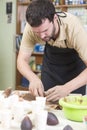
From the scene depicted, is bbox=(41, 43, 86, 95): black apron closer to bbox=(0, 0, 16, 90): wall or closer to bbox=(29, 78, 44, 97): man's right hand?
bbox=(29, 78, 44, 97): man's right hand

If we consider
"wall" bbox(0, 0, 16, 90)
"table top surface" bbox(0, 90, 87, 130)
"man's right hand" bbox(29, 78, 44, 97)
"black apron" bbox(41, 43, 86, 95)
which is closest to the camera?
"table top surface" bbox(0, 90, 87, 130)

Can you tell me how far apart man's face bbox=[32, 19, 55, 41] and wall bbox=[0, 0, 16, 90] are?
94.6 inches

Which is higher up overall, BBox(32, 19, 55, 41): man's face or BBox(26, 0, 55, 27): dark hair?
BBox(26, 0, 55, 27): dark hair

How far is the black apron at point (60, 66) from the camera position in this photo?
201 cm

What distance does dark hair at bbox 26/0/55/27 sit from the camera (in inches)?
59.3

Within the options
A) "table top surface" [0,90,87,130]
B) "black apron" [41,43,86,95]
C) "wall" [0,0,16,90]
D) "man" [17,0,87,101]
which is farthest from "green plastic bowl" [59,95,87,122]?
"wall" [0,0,16,90]

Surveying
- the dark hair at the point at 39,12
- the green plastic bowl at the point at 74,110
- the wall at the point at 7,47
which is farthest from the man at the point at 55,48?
the wall at the point at 7,47

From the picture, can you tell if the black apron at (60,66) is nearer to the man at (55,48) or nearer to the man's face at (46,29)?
the man at (55,48)

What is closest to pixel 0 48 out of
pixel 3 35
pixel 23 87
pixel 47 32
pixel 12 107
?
pixel 3 35

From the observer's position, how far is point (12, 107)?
1.29 metres

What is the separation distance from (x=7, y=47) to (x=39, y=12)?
8.54 feet

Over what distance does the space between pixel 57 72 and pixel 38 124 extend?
2.95ft

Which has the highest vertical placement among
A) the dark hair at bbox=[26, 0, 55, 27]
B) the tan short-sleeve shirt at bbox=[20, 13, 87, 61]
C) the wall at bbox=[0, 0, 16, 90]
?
the dark hair at bbox=[26, 0, 55, 27]

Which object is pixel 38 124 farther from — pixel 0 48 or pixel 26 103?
pixel 0 48
